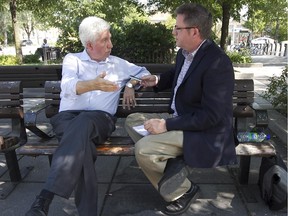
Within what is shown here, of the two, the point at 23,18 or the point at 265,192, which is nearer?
the point at 265,192

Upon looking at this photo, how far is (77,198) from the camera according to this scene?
2.74 metres

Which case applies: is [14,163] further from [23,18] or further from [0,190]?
[23,18]

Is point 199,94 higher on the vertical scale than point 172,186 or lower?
higher

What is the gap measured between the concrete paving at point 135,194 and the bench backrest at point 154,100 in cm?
66

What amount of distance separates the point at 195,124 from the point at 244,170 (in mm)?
1062

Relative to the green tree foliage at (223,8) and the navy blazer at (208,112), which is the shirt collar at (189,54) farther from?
the green tree foliage at (223,8)

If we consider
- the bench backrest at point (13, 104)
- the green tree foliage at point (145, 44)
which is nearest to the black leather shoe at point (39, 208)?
the bench backrest at point (13, 104)

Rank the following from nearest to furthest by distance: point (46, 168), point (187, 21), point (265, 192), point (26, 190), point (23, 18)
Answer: point (187, 21)
point (265, 192)
point (26, 190)
point (46, 168)
point (23, 18)

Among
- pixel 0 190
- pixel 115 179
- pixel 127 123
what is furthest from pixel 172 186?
pixel 0 190


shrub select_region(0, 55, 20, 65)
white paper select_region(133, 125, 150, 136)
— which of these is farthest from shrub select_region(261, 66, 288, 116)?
shrub select_region(0, 55, 20, 65)

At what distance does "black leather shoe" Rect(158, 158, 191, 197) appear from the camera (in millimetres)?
2730

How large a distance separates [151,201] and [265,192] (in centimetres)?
101

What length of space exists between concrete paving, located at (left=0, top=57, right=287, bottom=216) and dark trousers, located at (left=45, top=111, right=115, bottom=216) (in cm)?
38

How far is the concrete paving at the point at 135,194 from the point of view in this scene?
3.06 meters
